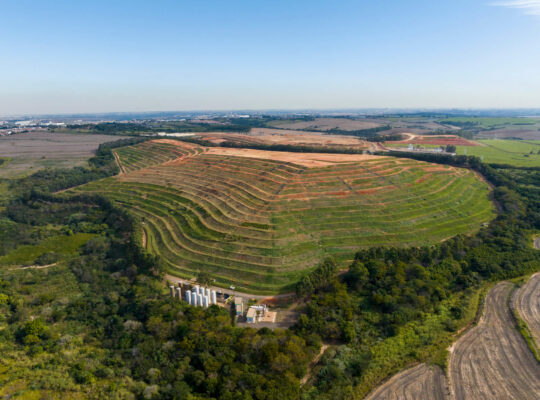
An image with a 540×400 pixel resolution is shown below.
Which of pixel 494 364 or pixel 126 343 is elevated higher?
pixel 126 343

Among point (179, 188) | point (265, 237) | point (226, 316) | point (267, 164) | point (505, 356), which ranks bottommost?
point (505, 356)

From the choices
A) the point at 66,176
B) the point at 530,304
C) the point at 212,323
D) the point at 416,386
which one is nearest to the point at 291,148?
the point at 66,176

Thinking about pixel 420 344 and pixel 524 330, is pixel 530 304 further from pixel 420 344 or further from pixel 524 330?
pixel 420 344

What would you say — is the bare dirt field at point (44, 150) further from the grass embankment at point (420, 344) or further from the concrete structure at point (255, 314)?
the grass embankment at point (420, 344)

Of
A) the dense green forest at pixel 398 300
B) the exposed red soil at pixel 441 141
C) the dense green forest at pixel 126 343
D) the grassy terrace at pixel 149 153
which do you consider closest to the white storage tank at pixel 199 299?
the dense green forest at pixel 126 343

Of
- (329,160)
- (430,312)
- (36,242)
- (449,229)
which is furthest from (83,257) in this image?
(449,229)

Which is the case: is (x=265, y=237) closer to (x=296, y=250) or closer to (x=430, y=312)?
(x=296, y=250)
